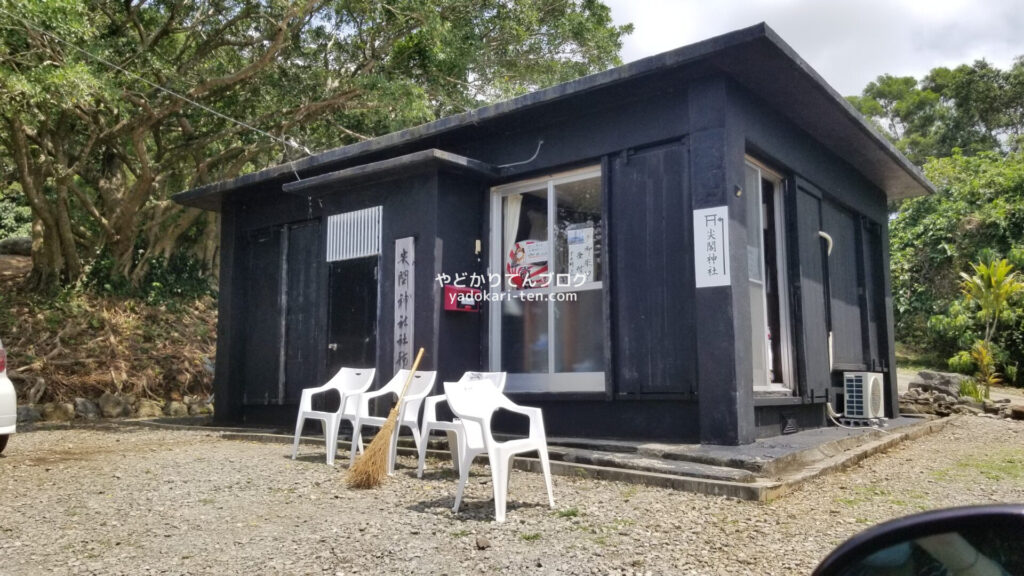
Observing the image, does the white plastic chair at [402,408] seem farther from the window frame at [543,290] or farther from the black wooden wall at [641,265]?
the window frame at [543,290]

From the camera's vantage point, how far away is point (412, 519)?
446 cm

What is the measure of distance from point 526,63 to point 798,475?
11.5 m

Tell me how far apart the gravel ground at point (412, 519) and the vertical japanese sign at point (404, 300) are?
118cm

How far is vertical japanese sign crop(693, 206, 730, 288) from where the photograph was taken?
20.4ft

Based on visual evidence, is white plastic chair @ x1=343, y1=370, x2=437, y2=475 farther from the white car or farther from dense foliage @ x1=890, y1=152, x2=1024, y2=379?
dense foliage @ x1=890, y1=152, x2=1024, y2=379

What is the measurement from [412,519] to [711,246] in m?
3.34

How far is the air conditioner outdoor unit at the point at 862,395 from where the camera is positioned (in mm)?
8266

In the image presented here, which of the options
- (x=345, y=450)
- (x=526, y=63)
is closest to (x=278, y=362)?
(x=345, y=450)

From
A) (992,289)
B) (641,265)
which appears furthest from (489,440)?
(992,289)

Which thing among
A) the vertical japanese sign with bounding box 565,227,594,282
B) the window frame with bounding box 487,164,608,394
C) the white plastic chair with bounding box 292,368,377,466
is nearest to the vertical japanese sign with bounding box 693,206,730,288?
the window frame with bounding box 487,164,608,394

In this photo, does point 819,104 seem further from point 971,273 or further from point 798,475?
point 971,273

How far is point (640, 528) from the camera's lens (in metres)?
4.18

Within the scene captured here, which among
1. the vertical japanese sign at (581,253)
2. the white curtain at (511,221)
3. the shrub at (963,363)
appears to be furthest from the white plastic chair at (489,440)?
the shrub at (963,363)

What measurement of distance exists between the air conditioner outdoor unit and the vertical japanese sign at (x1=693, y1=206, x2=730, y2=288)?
3171mm
